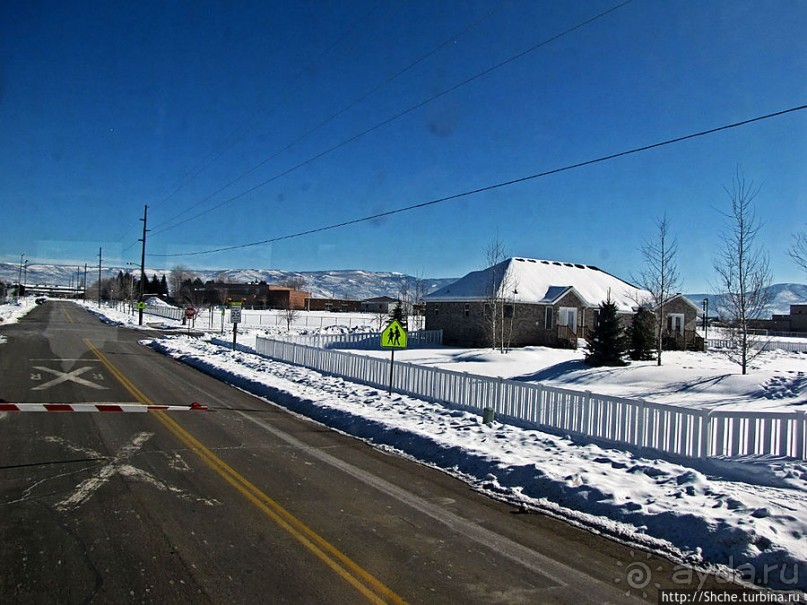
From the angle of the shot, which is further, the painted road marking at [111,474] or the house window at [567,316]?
the house window at [567,316]

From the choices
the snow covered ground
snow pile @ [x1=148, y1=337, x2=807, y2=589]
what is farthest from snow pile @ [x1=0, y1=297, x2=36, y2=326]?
snow pile @ [x1=148, y1=337, x2=807, y2=589]

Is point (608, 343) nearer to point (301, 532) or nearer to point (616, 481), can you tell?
point (616, 481)

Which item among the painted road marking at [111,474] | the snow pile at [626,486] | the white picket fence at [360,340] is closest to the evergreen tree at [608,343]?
the white picket fence at [360,340]

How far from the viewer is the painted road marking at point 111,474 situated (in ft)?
20.9

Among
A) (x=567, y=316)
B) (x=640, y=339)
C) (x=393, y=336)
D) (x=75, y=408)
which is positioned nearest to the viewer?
(x=75, y=408)

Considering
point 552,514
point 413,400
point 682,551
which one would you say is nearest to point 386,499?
point 552,514

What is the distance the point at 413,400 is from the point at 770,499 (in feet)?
Result: 28.0

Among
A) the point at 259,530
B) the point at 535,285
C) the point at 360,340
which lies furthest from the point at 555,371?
the point at 259,530

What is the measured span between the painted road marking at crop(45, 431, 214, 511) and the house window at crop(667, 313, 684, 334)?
3808cm

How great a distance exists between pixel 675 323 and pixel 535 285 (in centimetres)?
1120

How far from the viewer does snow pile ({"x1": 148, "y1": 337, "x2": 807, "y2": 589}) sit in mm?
5773

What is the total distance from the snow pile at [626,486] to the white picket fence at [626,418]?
0.41 meters

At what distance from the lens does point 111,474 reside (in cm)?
734

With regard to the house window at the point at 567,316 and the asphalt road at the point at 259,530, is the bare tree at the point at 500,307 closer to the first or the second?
the house window at the point at 567,316
